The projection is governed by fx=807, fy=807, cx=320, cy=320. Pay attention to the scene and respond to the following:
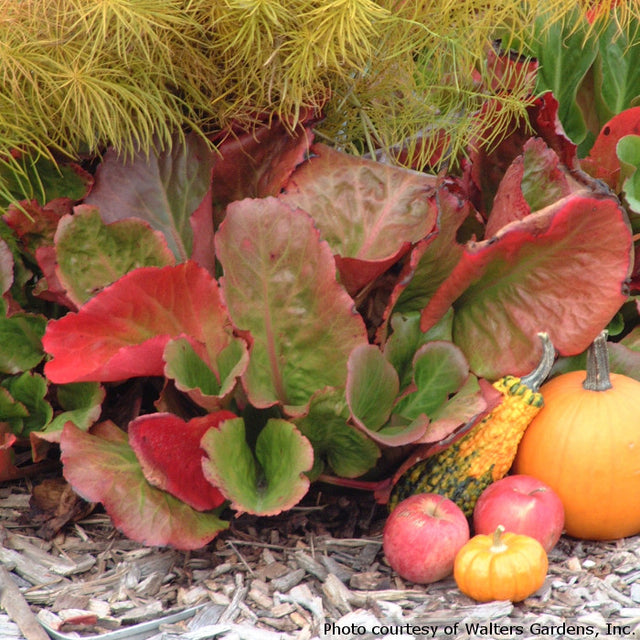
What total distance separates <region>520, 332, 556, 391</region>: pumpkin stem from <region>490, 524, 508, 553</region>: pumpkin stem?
297 millimetres

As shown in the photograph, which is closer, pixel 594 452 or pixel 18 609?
pixel 18 609

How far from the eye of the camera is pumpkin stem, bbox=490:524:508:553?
46.8 inches

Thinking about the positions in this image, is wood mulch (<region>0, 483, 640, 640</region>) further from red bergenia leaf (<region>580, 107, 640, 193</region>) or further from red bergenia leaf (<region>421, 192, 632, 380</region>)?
red bergenia leaf (<region>580, 107, 640, 193</region>)

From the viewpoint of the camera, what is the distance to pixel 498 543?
3.94ft

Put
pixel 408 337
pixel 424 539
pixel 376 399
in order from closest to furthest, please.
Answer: pixel 424 539 < pixel 376 399 < pixel 408 337

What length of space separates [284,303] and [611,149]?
0.84m

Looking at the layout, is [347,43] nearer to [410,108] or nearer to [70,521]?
[410,108]

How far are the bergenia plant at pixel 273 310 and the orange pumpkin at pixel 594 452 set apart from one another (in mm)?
85

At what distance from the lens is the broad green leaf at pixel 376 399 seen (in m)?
1.25

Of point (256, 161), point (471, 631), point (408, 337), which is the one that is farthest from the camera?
point (256, 161)

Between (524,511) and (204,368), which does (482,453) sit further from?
(204,368)

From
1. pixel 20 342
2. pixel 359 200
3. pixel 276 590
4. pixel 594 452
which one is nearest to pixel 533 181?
pixel 359 200

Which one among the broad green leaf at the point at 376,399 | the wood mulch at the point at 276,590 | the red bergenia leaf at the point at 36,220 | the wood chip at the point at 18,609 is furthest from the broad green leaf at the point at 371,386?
the red bergenia leaf at the point at 36,220

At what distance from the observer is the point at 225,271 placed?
52.8 inches
